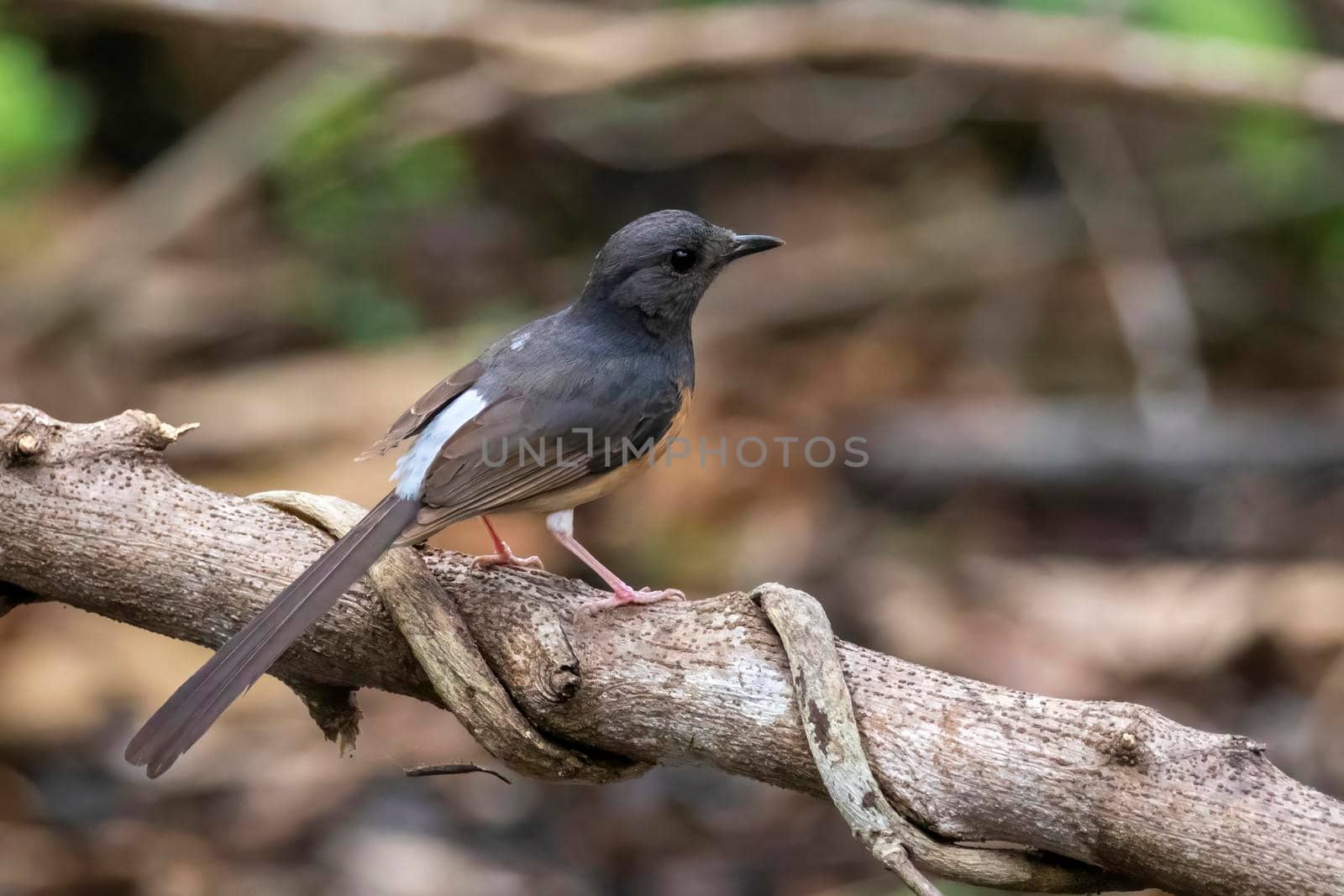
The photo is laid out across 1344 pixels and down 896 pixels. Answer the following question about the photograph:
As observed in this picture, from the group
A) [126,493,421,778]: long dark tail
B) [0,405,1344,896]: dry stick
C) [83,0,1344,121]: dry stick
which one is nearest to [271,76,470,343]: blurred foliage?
[83,0,1344,121]: dry stick

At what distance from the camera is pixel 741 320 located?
8.01 m

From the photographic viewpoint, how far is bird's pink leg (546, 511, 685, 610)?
2582mm

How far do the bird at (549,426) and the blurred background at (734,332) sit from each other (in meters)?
1.44

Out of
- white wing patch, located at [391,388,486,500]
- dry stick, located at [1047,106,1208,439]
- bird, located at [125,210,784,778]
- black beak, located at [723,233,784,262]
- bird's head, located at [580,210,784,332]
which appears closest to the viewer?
bird, located at [125,210,784,778]

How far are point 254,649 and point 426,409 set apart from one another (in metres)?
1.03

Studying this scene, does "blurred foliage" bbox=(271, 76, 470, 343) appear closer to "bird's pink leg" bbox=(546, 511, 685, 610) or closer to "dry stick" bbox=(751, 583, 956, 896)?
"bird's pink leg" bbox=(546, 511, 685, 610)

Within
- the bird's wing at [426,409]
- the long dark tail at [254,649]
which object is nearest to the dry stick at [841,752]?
the long dark tail at [254,649]

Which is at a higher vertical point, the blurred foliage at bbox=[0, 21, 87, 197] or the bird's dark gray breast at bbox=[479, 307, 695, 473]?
the blurred foliage at bbox=[0, 21, 87, 197]

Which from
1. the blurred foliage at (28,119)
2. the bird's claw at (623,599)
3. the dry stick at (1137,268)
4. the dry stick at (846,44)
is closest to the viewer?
the bird's claw at (623,599)

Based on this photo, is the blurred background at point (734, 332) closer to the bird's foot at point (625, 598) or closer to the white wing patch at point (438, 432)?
the white wing patch at point (438, 432)

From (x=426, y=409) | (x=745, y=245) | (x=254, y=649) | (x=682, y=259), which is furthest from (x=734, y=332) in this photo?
(x=254, y=649)

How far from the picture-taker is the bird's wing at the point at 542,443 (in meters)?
2.89

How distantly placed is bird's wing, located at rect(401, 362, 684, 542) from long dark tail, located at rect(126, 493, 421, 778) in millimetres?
344

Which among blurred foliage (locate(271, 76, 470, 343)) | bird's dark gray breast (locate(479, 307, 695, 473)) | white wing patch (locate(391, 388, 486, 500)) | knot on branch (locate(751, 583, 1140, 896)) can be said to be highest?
blurred foliage (locate(271, 76, 470, 343))
